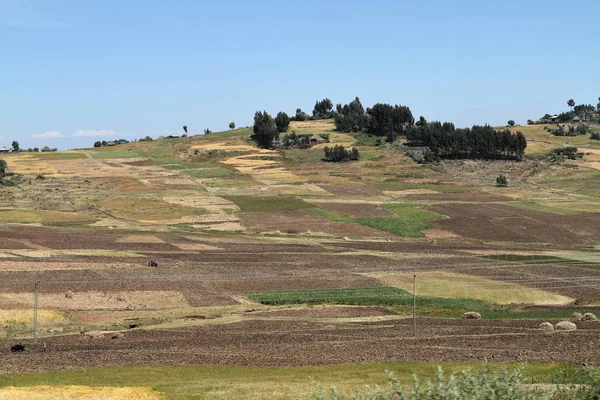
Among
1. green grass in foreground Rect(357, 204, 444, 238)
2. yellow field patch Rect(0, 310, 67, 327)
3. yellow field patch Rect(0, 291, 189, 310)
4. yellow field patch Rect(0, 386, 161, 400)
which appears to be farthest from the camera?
green grass in foreground Rect(357, 204, 444, 238)

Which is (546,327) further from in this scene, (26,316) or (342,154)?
(342,154)

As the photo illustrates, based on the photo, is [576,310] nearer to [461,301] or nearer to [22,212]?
[461,301]

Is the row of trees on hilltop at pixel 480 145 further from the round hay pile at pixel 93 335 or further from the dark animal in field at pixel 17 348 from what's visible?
the dark animal in field at pixel 17 348

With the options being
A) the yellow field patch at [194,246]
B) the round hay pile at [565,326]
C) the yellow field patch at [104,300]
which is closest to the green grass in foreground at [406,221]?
the yellow field patch at [194,246]

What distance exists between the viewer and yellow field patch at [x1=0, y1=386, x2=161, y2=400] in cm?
2841

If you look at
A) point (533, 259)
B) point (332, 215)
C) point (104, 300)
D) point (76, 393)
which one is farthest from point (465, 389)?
point (332, 215)

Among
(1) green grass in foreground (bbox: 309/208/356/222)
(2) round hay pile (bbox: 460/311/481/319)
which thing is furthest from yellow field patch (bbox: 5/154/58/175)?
(2) round hay pile (bbox: 460/311/481/319)

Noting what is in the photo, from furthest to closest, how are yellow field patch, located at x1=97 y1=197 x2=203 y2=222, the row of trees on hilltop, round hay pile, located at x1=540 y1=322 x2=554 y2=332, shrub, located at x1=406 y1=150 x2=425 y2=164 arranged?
shrub, located at x1=406 y1=150 x2=425 y2=164
the row of trees on hilltop
yellow field patch, located at x1=97 y1=197 x2=203 y2=222
round hay pile, located at x1=540 y1=322 x2=554 y2=332

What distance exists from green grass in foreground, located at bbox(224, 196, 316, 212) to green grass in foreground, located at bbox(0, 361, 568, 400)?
93.0m

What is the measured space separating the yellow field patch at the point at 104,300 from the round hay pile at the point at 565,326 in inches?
1195

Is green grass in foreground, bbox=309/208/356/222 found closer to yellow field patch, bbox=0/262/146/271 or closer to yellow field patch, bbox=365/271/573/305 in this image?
yellow field patch, bbox=365/271/573/305

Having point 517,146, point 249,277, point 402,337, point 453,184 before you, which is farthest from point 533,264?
point 517,146

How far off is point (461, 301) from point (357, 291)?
994 cm

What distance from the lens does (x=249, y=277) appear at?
7200 centimetres
